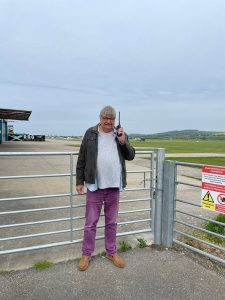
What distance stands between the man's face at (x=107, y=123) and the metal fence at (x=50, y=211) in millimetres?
680

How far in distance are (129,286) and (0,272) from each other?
163 centimetres

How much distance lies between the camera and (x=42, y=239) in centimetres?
533

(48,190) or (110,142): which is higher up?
(110,142)

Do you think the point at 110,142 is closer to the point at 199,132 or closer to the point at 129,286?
the point at 129,286

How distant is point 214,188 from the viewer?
4.41 meters

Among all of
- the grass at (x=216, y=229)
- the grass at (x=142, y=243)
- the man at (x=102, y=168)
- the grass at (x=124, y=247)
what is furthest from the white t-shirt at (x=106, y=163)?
the grass at (x=216, y=229)

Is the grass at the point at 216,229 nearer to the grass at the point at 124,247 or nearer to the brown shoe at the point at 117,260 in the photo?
the grass at the point at 124,247

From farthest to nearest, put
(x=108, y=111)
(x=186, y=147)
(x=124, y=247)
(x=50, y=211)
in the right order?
1. (x=186, y=147)
2. (x=50, y=211)
3. (x=124, y=247)
4. (x=108, y=111)

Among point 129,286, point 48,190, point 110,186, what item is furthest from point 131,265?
point 48,190

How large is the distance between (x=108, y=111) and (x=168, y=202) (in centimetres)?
185

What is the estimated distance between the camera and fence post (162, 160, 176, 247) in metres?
5.00

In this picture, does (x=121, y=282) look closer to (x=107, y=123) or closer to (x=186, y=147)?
(x=107, y=123)

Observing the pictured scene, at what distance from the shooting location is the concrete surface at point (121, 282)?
3674 millimetres

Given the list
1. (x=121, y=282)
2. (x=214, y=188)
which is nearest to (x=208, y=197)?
(x=214, y=188)
